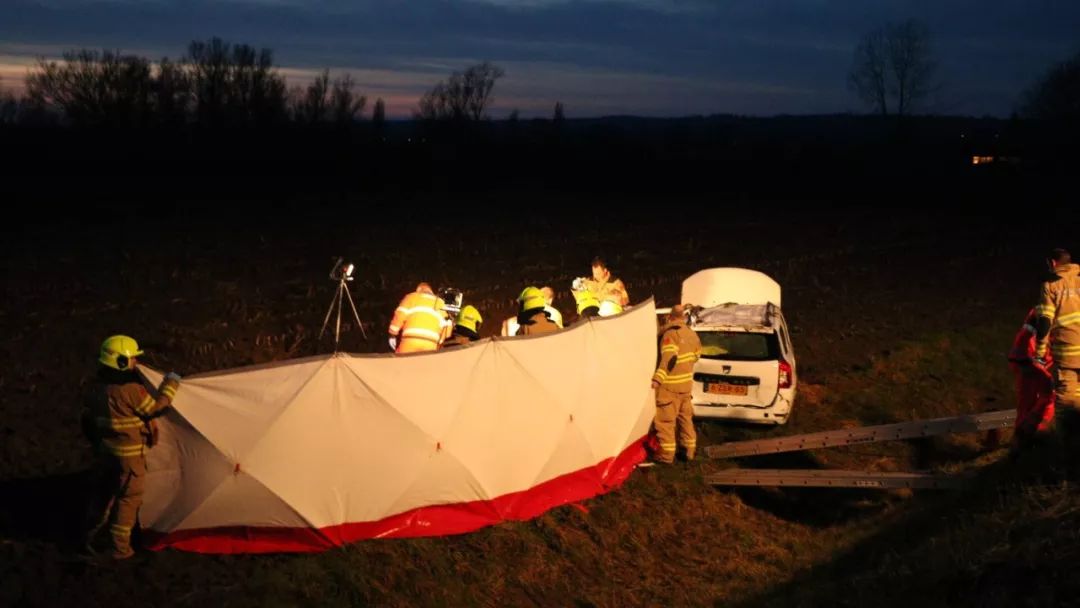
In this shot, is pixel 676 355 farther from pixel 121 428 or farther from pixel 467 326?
pixel 121 428

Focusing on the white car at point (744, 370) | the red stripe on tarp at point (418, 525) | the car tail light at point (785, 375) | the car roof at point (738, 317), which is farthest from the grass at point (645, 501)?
the car roof at point (738, 317)

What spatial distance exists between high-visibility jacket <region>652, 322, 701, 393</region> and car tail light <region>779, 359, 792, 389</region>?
59.1 inches

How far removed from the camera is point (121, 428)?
761cm

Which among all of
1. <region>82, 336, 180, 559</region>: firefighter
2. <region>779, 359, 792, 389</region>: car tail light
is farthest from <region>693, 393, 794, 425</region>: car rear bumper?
<region>82, 336, 180, 559</region>: firefighter

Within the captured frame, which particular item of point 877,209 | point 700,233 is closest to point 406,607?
point 700,233

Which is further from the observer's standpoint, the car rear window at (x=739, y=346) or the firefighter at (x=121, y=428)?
the car rear window at (x=739, y=346)

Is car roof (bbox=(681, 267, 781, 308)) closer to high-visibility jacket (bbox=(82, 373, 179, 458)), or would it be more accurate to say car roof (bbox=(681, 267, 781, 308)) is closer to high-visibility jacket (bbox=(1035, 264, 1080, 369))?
high-visibility jacket (bbox=(1035, 264, 1080, 369))

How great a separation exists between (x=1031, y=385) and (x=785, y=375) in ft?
9.40

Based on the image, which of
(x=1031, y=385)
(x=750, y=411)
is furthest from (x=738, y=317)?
(x=1031, y=385)

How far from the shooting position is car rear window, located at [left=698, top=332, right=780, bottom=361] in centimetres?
1244

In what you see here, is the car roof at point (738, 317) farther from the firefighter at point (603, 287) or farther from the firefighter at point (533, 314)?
the firefighter at point (533, 314)

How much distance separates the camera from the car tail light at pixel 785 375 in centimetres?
1231

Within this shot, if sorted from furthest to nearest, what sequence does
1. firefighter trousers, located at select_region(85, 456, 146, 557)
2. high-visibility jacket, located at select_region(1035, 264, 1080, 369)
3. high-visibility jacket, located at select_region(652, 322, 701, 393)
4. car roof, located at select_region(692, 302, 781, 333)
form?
car roof, located at select_region(692, 302, 781, 333) → high-visibility jacket, located at select_region(652, 322, 701, 393) → high-visibility jacket, located at select_region(1035, 264, 1080, 369) → firefighter trousers, located at select_region(85, 456, 146, 557)

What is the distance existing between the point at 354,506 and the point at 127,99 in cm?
7190
